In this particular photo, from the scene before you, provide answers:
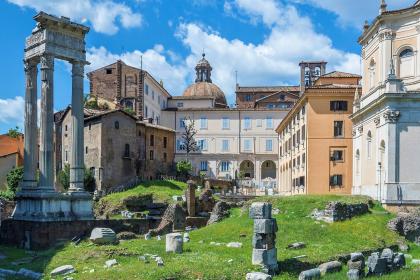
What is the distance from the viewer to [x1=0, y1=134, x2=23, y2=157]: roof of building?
6425 cm

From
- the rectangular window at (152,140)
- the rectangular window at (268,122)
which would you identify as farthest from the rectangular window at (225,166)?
the rectangular window at (152,140)

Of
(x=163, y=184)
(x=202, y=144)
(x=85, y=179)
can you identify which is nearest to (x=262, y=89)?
(x=202, y=144)

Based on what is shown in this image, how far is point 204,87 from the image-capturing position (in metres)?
101

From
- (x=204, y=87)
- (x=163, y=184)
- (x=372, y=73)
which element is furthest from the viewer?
(x=204, y=87)

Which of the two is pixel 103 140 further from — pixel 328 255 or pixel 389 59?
pixel 328 255

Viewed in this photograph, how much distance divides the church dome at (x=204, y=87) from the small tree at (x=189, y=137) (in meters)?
10.4

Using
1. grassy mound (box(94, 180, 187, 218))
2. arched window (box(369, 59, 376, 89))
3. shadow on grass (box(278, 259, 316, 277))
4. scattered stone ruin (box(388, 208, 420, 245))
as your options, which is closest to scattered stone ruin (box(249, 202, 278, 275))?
shadow on grass (box(278, 259, 316, 277))

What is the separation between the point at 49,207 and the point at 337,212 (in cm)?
1643

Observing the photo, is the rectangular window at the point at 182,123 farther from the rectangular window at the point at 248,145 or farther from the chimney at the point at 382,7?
the chimney at the point at 382,7

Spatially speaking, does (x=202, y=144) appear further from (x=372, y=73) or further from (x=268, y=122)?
(x=372, y=73)

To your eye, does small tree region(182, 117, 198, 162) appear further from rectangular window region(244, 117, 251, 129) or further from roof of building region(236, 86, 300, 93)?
roof of building region(236, 86, 300, 93)

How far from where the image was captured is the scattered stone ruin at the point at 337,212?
31406mm

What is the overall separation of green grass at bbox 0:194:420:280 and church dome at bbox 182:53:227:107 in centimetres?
6414

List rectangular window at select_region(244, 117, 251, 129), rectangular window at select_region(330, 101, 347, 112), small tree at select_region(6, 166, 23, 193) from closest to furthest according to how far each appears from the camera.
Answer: rectangular window at select_region(330, 101, 347, 112)
small tree at select_region(6, 166, 23, 193)
rectangular window at select_region(244, 117, 251, 129)
